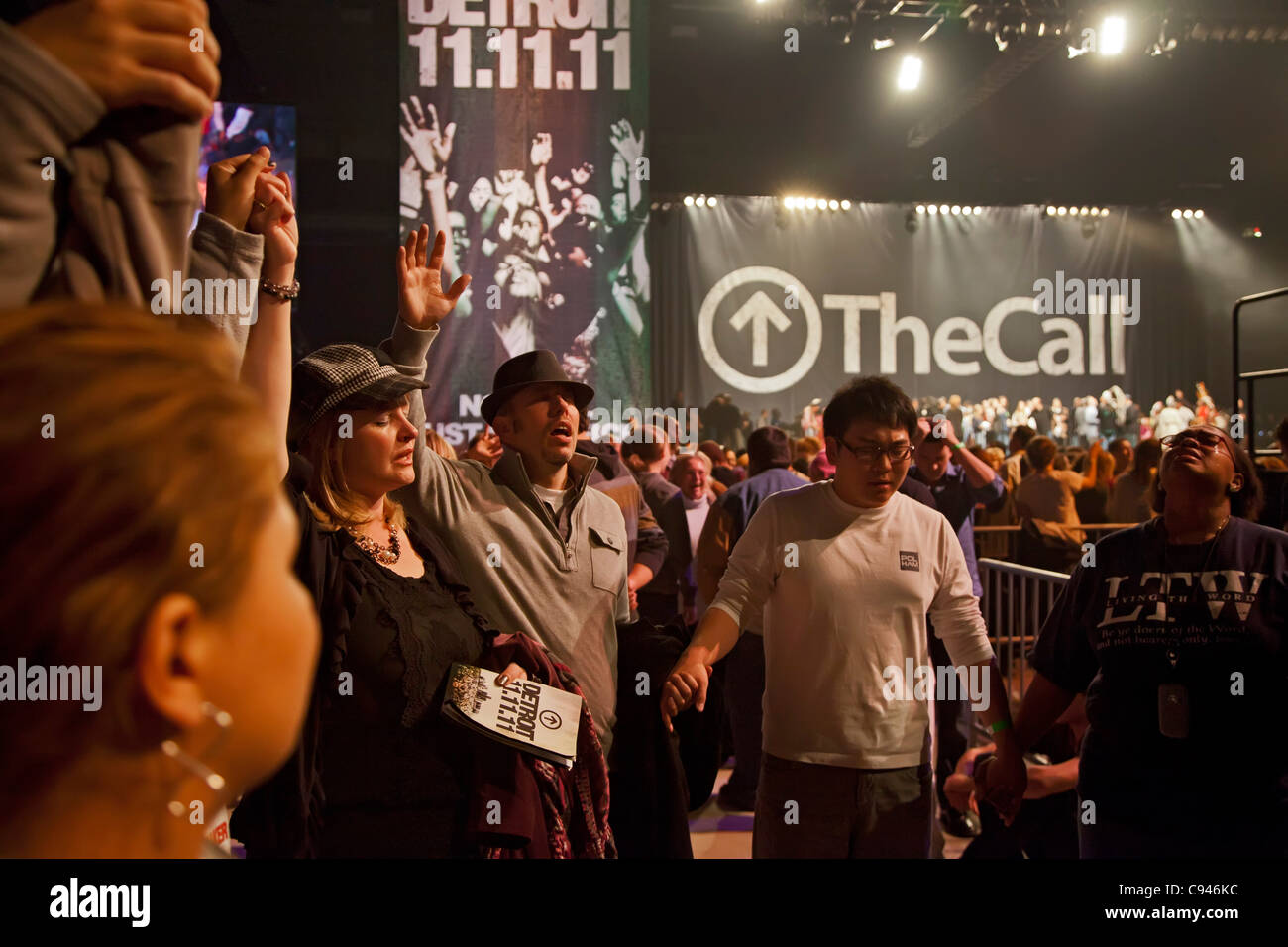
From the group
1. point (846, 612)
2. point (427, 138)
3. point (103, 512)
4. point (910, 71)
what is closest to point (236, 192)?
point (103, 512)

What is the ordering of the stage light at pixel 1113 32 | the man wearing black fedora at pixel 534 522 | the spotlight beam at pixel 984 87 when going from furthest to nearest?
the spotlight beam at pixel 984 87 → the stage light at pixel 1113 32 → the man wearing black fedora at pixel 534 522

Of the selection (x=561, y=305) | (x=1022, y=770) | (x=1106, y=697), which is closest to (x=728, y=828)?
(x=1022, y=770)

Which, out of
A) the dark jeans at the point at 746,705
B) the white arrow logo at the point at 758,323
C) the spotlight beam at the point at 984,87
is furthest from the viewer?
the white arrow logo at the point at 758,323

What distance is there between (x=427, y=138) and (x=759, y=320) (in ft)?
26.0

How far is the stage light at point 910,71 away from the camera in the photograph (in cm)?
1055

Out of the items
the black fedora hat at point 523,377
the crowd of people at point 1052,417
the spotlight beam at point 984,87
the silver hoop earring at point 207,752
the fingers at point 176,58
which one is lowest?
the silver hoop earring at point 207,752

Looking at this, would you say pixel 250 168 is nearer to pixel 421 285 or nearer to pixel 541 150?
pixel 421 285

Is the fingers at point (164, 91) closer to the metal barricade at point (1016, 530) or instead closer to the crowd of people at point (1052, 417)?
the metal barricade at point (1016, 530)

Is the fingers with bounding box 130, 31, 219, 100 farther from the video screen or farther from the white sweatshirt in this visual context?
the video screen

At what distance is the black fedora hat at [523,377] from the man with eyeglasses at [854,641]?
2.04 ft

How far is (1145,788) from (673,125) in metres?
12.7

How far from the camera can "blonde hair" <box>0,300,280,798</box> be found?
1.42 feet

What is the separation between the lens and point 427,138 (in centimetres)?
670

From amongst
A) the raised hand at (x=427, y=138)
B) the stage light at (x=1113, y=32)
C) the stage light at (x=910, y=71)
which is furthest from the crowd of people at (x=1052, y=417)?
the raised hand at (x=427, y=138)
